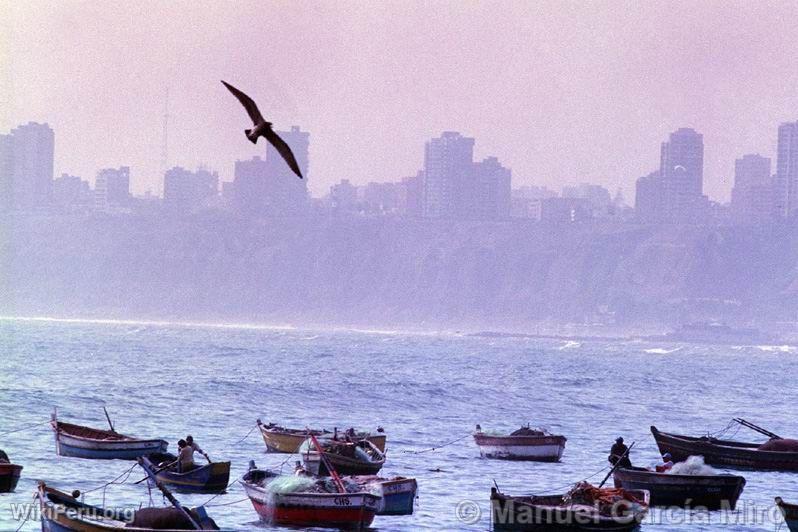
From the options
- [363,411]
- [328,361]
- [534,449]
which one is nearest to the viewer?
[534,449]

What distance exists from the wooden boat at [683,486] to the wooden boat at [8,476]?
1673 cm

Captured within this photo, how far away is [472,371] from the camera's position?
179000 millimetres

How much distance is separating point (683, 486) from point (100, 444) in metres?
20.5

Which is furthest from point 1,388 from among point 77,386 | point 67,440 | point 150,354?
point 150,354

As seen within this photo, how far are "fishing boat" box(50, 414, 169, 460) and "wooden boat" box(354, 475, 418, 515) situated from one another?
12.3m

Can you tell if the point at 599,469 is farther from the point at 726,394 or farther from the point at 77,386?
the point at 726,394

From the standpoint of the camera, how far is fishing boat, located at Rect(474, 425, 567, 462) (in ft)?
217

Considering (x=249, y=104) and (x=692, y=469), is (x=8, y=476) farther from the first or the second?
(x=249, y=104)

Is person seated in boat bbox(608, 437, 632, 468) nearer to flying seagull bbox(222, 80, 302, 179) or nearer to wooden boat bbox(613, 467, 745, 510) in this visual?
wooden boat bbox(613, 467, 745, 510)

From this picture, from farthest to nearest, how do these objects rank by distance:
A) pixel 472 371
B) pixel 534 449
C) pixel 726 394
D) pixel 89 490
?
pixel 472 371 < pixel 726 394 < pixel 534 449 < pixel 89 490

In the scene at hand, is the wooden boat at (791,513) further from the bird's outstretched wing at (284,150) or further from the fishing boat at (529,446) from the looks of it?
the fishing boat at (529,446)

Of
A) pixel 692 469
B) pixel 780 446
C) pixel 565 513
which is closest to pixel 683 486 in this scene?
pixel 692 469

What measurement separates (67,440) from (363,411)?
151 feet

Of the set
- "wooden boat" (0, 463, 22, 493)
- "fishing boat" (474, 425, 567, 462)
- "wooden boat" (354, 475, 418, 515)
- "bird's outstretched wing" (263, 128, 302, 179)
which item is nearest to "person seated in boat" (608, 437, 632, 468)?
"wooden boat" (354, 475, 418, 515)
